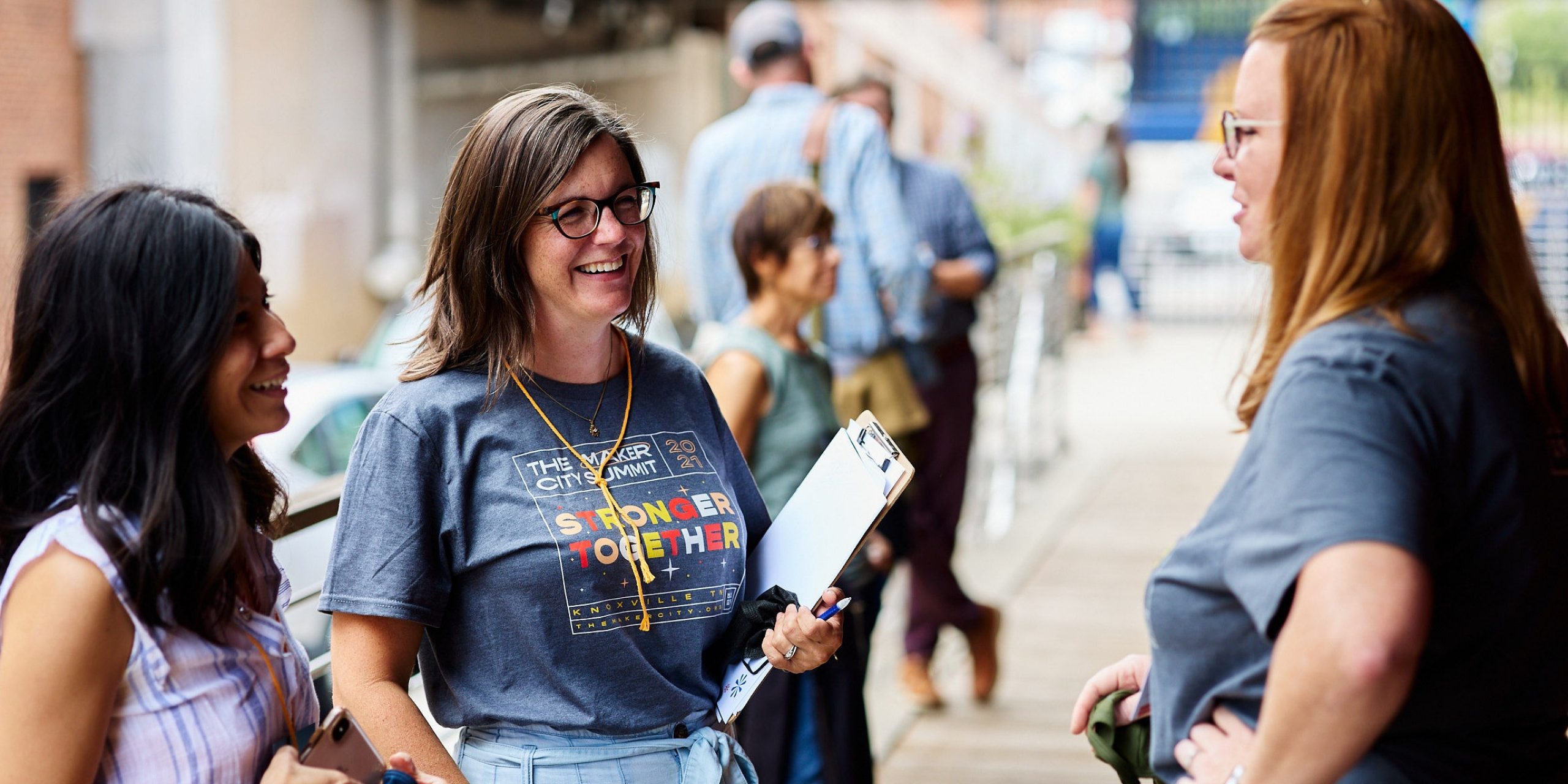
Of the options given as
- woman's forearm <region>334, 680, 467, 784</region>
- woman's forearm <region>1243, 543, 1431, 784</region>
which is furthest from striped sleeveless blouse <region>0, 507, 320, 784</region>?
woman's forearm <region>1243, 543, 1431, 784</region>

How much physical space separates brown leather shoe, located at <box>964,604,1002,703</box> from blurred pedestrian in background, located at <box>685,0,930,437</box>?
903mm

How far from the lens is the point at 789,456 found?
3223 millimetres

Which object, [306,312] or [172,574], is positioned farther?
[306,312]

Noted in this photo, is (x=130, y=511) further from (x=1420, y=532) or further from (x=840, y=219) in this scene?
(x=840, y=219)

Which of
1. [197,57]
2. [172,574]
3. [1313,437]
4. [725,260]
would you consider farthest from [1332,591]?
[197,57]

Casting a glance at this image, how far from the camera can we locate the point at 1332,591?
138cm

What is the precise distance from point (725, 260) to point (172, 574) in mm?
3144

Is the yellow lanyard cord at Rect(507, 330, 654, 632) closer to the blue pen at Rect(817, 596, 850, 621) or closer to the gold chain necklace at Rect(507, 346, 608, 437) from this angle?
the gold chain necklace at Rect(507, 346, 608, 437)

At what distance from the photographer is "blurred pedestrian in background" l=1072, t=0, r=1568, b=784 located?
1397 millimetres

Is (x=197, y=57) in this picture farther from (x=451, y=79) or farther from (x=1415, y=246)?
(x=1415, y=246)

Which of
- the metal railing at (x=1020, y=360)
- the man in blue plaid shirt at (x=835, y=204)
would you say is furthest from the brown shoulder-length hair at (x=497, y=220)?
the metal railing at (x=1020, y=360)

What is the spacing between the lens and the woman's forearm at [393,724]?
1.89 metres

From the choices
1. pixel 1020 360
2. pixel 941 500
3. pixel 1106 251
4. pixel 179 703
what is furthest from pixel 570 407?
pixel 1106 251

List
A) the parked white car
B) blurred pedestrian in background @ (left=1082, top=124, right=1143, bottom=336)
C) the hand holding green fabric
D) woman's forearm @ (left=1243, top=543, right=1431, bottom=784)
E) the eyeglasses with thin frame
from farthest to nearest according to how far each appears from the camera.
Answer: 1. blurred pedestrian in background @ (left=1082, top=124, right=1143, bottom=336)
2. the parked white car
3. the hand holding green fabric
4. the eyeglasses with thin frame
5. woman's forearm @ (left=1243, top=543, right=1431, bottom=784)
